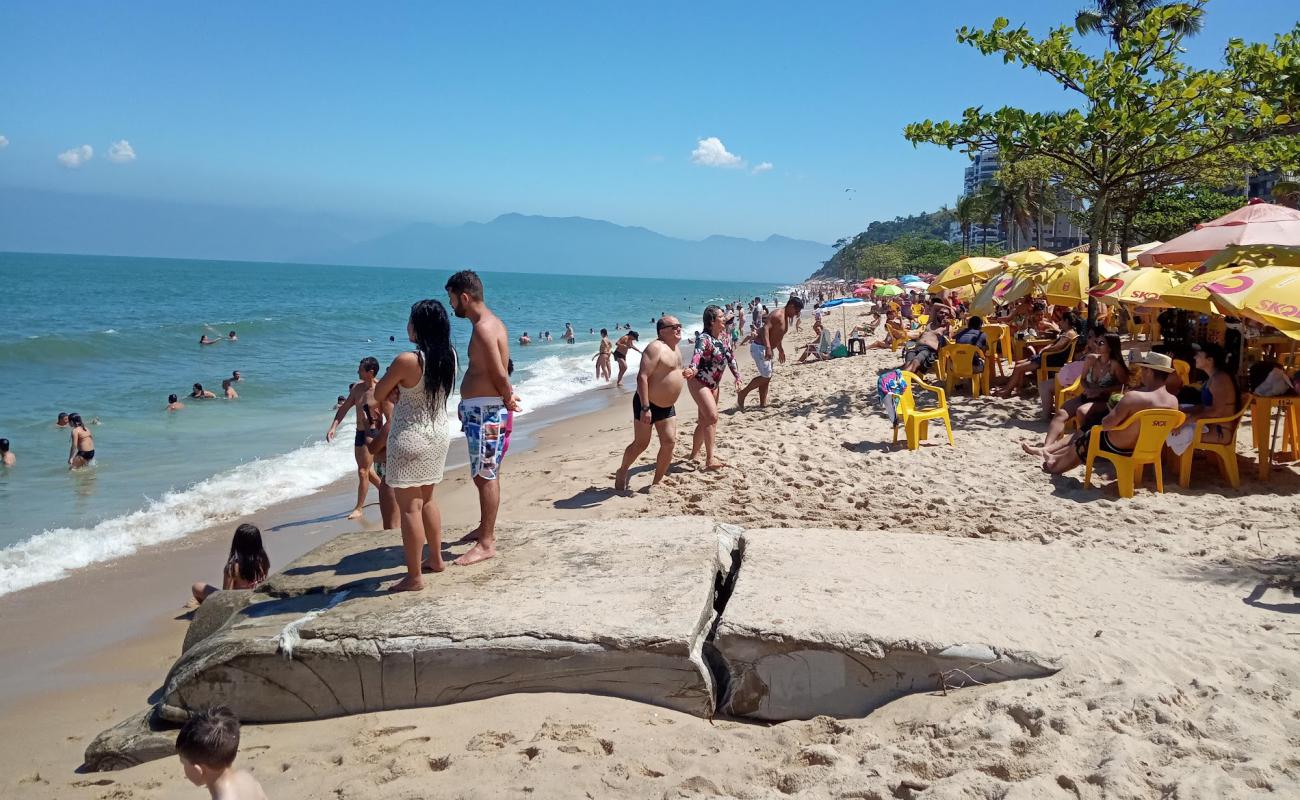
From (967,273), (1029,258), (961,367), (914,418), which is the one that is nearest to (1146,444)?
(914,418)

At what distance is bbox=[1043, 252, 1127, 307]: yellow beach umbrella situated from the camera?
9.81 metres

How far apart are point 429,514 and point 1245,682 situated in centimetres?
347

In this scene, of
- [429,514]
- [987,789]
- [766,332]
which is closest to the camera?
[987,789]

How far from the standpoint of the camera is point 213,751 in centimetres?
262

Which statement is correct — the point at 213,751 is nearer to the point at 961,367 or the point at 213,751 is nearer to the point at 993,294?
the point at 961,367

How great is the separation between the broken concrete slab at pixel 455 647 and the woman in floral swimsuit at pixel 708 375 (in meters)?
3.27

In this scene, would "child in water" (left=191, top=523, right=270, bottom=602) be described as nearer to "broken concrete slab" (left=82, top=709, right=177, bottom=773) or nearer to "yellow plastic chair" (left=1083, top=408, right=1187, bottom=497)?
"broken concrete slab" (left=82, top=709, right=177, bottom=773)

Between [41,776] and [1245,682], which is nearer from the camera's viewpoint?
[1245,682]

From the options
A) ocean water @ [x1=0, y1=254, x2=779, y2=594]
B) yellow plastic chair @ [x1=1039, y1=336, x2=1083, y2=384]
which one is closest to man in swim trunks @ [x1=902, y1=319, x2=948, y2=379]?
yellow plastic chair @ [x1=1039, y1=336, x2=1083, y2=384]

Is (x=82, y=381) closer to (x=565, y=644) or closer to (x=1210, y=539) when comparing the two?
(x=565, y=644)

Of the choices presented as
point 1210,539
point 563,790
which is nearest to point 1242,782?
point 563,790

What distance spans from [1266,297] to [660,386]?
4.25 metres

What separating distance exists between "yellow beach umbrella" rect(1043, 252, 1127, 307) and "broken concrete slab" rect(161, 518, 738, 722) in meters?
7.71

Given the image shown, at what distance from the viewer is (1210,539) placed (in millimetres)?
4957
